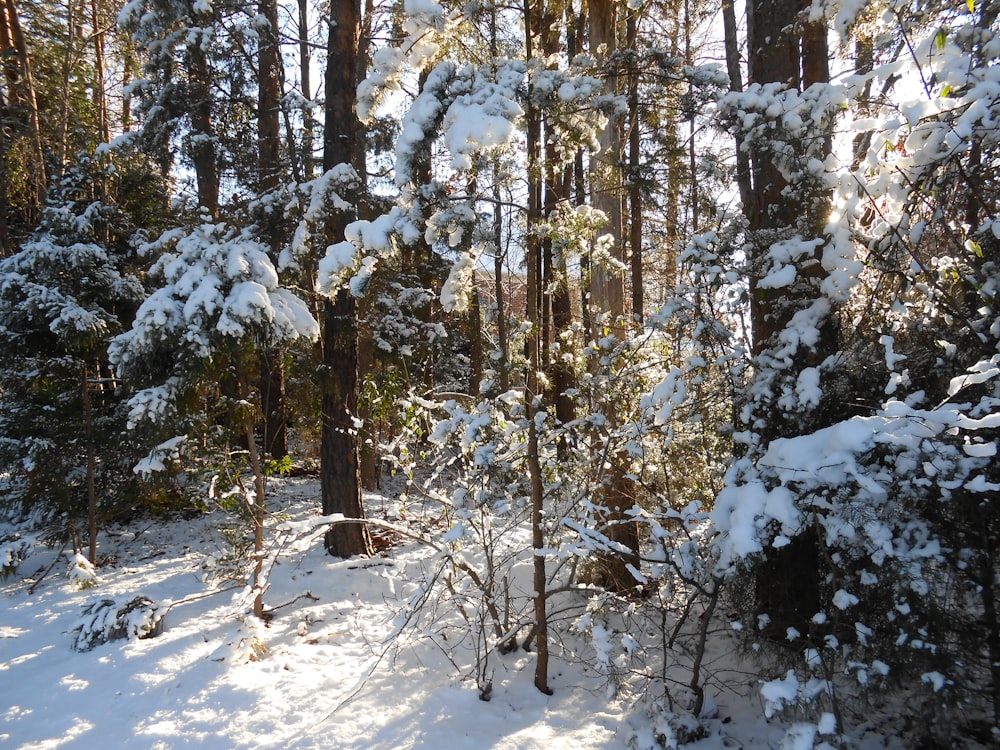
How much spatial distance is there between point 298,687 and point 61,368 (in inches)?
184

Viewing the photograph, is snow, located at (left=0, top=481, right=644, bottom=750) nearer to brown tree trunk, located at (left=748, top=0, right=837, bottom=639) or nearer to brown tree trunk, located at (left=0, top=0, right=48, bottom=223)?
brown tree trunk, located at (left=748, top=0, right=837, bottom=639)

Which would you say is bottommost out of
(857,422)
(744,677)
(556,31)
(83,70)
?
(744,677)

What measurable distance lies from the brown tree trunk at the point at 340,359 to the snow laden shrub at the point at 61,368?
2317 millimetres

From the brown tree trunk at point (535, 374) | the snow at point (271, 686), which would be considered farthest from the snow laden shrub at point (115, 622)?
the brown tree trunk at point (535, 374)

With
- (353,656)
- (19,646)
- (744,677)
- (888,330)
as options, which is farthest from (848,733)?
(19,646)

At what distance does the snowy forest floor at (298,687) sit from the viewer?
358 cm

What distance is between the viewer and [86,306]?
6352mm

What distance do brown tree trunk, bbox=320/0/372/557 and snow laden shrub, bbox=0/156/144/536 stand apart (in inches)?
91.2

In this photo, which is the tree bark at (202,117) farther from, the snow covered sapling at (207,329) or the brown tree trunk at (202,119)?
the snow covered sapling at (207,329)

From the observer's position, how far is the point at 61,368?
6285 mm

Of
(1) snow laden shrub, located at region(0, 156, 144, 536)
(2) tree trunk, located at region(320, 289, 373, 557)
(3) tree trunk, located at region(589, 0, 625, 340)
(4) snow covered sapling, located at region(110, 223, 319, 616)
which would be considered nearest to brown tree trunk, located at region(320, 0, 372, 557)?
(2) tree trunk, located at region(320, 289, 373, 557)

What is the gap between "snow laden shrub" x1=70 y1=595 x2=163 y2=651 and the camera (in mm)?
4688

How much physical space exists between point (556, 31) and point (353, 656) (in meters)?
7.22

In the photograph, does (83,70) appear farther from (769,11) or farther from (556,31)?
(769,11)
